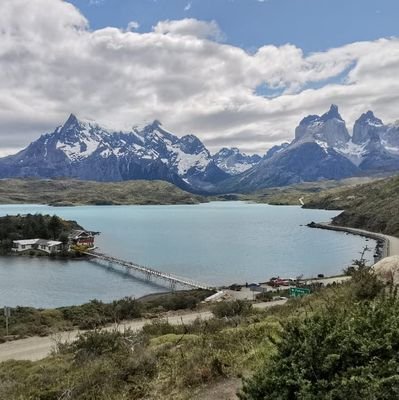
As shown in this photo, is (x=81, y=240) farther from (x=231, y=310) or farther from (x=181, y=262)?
(x=231, y=310)

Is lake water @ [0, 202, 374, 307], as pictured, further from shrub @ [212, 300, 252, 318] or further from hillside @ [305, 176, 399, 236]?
shrub @ [212, 300, 252, 318]

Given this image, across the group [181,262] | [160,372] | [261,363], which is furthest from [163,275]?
[261,363]

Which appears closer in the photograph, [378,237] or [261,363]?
[261,363]

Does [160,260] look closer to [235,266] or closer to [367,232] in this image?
[235,266]

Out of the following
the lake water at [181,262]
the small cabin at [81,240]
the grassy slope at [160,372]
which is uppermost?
the grassy slope at [160,372]

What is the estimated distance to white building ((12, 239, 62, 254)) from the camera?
336 feet

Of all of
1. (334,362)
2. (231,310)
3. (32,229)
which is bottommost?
(32,229)

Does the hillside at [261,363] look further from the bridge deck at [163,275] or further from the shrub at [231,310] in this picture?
the bridge deck at [163,275]

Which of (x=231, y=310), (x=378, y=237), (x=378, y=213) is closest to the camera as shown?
(x=231, y=310)

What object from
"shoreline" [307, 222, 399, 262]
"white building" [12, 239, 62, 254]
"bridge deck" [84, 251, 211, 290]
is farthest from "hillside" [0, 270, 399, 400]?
"white building" [12, 239, 62, 254]

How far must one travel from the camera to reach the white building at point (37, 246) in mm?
102500

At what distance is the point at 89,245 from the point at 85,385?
10075cm

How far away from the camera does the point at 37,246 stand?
4099 inches

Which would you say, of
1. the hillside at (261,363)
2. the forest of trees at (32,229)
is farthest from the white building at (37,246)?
the hillside at (261,363)
